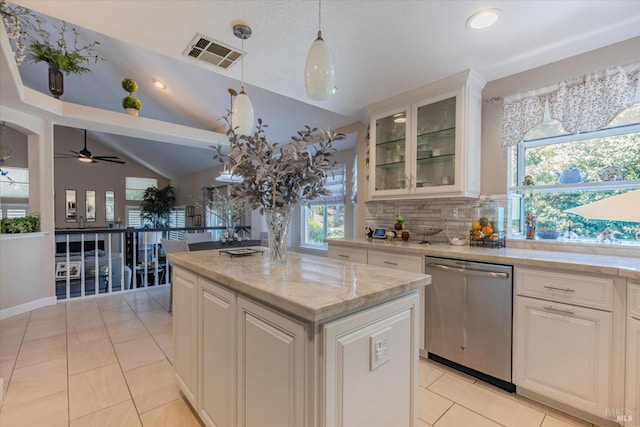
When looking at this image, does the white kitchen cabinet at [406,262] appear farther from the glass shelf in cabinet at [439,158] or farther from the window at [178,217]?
the window at [178,217]

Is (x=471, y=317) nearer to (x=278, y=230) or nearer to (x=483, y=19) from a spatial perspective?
(x=278, y=230)

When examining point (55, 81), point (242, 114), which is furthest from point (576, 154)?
point (55, 81)

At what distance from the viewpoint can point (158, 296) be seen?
13.6ft

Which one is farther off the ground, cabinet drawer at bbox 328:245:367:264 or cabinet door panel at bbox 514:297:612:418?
cabinet drawer at bbox 328:245:367:264

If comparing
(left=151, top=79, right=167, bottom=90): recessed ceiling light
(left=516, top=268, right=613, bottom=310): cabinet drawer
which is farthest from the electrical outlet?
(left=151, top=79, right=167, bottom=90): recessed ceiling light

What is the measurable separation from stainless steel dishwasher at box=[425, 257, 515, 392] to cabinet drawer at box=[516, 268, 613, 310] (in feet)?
0.29

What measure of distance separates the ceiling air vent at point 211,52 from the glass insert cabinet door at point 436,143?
1.75 metres

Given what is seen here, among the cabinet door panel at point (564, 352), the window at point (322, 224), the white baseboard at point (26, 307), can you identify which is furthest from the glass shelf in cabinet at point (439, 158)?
the white baseboard at point (26, 307)

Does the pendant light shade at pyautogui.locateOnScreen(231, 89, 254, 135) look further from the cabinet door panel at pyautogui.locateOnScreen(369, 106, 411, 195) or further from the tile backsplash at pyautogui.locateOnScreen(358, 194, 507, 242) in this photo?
the tile backsplash at pyautogui.locateOnScreen(358, 194, 507, 242)

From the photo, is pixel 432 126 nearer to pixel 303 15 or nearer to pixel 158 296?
pixel 303 15

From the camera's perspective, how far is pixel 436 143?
2.67m

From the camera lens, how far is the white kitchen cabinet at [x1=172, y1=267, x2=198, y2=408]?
5.27 ft

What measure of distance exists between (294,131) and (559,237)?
12.6ft

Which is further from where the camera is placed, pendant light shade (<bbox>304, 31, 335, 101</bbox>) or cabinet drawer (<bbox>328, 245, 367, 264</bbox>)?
cabinet drawer (<bbox>328, 245, 367, 264</bbox>)
